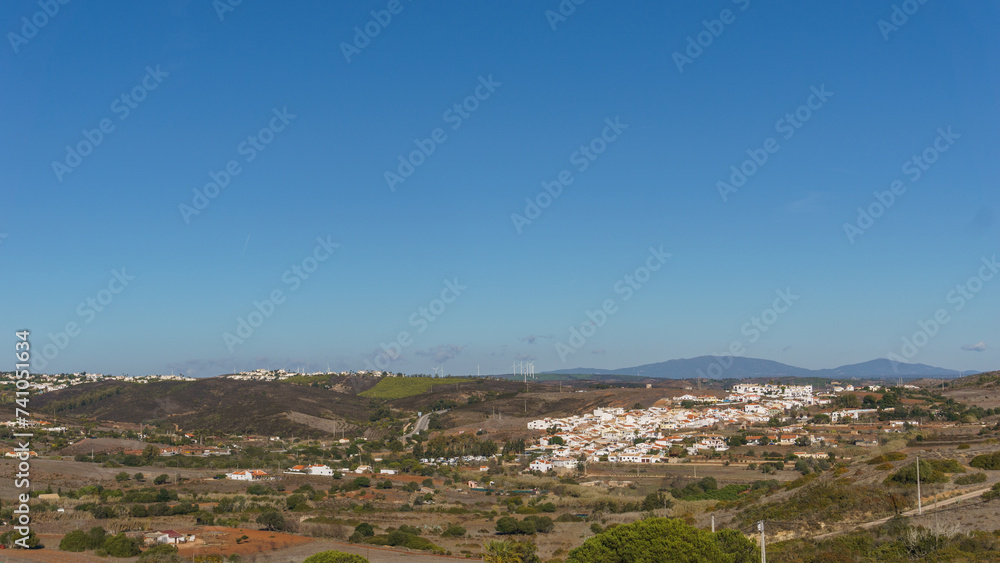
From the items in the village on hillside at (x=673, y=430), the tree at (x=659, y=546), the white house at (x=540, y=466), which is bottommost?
the white house at (x=540, y=466)

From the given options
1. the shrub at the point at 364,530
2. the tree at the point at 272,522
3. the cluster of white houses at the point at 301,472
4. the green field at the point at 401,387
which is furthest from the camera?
the green field at the point at 401,387

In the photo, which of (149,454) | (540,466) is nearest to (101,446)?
(149,454)

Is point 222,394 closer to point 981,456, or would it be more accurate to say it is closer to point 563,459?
point 563,459

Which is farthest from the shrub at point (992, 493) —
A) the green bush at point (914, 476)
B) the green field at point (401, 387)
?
the green field at point (401, 387)

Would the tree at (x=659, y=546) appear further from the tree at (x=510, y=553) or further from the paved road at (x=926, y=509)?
the tree at (x=510, y=553)

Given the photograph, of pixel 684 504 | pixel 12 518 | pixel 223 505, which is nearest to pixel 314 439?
pixel 223 505

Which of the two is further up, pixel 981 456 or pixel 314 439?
pixel 981 456
